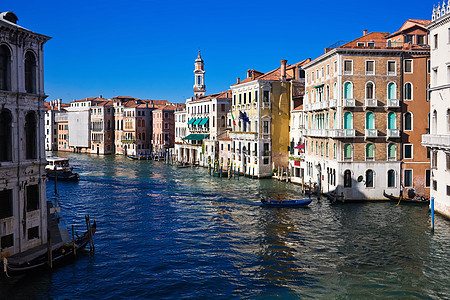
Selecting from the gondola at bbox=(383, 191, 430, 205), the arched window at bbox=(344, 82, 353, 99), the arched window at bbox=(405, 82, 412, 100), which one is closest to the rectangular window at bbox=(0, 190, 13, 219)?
the arched window at bbox=(344, 82, 353, 99)

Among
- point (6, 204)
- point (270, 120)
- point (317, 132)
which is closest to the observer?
point (6, 204)

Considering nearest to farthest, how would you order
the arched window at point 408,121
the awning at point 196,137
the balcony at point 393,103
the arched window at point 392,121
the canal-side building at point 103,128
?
the balcony at point 393,103 → the arched window at point 392,121 → the arched window at point 408,121 → the awning at point 196,137 → the canal-side building at point 103,128

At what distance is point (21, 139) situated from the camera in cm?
1634

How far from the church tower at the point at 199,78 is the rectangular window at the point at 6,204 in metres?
67.8

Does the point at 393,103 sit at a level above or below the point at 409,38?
A: below

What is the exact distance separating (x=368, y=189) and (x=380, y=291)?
54.5ft

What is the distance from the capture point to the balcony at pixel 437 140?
79.2 feet

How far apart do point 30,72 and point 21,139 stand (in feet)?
8.56

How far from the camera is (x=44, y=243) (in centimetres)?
1766

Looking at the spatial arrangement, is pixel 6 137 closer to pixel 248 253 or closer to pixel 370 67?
pixel 248 253

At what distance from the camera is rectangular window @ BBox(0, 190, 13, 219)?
51.3 ft

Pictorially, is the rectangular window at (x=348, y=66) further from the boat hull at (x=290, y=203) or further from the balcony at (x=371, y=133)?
the boat hull at (x=290, y=203)

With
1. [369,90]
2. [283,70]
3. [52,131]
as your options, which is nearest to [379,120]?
[369,90]

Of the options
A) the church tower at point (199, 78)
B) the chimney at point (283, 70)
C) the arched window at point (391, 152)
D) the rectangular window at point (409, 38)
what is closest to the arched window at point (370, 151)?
the arched window at point (391, 152)
